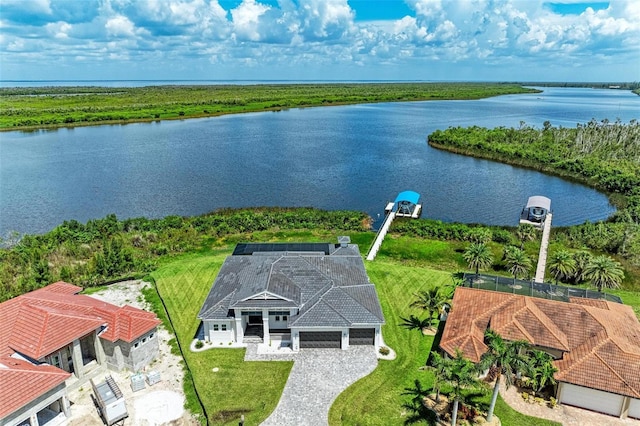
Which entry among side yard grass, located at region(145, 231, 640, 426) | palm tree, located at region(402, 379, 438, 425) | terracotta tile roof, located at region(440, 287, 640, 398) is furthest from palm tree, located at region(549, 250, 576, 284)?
palm tree, located at region(402, 379, 438, 425)

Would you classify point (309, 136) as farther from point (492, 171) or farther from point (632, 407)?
point (632, 407)

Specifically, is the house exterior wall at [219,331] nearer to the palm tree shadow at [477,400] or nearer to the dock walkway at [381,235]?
the palm tree shadow at [477,400]

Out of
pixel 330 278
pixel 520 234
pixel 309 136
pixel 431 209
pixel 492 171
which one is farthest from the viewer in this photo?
pixel 309 136

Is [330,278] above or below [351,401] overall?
above

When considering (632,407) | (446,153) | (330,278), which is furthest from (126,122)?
(632,407)

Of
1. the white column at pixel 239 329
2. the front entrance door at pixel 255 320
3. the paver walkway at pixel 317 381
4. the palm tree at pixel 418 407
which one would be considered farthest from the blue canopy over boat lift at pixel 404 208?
the palm tree at pixel 418 407

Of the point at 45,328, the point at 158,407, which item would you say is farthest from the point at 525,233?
the point at 45,328
